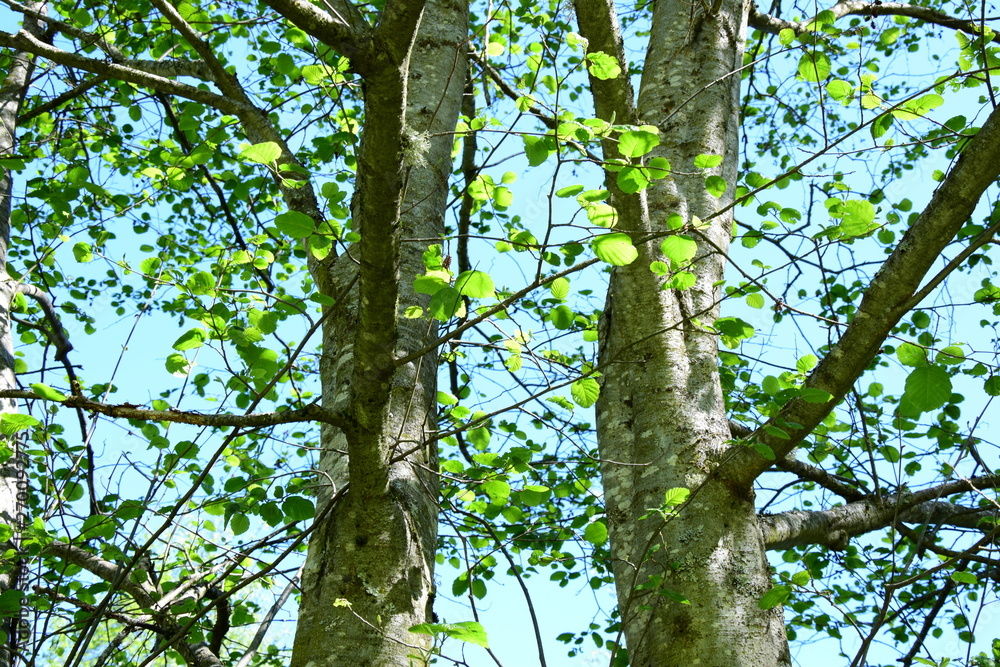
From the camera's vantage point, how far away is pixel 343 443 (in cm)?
248

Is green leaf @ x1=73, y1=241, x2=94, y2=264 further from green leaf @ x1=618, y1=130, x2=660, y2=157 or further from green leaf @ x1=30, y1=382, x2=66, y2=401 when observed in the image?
green leaf @ x1=618, y1=130, x2=660, y2=157

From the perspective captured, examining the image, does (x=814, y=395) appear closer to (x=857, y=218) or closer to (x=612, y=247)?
(x=857, y=218)

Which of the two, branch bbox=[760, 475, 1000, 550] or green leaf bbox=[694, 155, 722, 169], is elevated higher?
green leaf bbox=[694, 155, 722, 169]

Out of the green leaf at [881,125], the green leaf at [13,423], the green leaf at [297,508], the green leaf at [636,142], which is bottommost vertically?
the green leaf at [297,508]

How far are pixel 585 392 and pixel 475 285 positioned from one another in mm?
601

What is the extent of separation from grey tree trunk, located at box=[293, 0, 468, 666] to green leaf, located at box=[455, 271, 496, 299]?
0.67ft

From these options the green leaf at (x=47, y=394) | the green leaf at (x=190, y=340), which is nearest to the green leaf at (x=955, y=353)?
the green leaf at (x=190, y=340)

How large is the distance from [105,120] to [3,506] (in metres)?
3.81

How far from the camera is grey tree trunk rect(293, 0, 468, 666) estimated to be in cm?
193

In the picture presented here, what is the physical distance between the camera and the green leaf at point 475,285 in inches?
65.9

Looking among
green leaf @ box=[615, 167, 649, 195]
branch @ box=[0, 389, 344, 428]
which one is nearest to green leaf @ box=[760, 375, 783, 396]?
green leaf @ box=[615, 167, 649, 195]

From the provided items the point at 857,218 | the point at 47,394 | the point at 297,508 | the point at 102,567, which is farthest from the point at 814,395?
the point at 102,567

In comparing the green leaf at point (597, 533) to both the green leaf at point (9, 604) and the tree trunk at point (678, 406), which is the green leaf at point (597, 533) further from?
the green leaf at point (9, 604)

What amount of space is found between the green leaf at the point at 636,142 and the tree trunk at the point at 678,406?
233 millimetres
